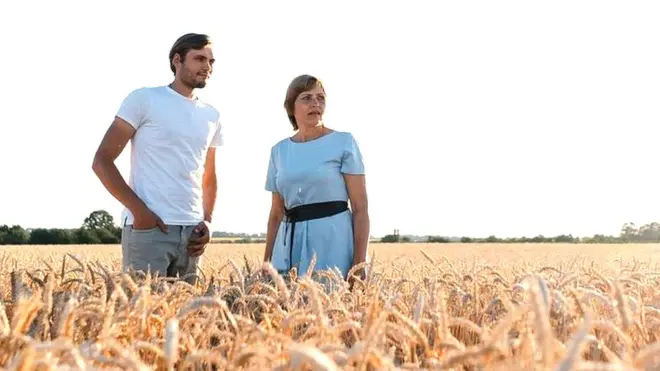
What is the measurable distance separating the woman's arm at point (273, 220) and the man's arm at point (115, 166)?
83 centimetres

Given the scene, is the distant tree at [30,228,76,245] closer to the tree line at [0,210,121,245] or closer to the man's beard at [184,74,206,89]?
the tree line at [0,210,121,245]

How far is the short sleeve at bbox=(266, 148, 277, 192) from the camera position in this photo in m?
5.86

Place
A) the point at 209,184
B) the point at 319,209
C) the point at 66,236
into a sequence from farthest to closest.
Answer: the point at 66,236
the point at 209,184
the point at 319,209

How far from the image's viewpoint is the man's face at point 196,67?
18.0ft

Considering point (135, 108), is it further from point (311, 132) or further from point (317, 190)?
point (317, 190)

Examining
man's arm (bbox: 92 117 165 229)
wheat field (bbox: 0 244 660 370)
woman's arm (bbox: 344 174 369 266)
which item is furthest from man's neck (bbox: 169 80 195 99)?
wheat field (bbox: 0 244 660 370)

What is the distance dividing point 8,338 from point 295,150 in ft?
11.9

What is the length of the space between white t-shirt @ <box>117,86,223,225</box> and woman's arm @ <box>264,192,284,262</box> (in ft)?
1.85

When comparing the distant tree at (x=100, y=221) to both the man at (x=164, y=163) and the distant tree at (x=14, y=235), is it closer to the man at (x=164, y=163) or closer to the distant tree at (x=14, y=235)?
the distant tree at (x=14, y=235)

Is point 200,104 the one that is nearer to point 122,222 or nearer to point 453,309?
point 122,222

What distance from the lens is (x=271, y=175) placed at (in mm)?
5887

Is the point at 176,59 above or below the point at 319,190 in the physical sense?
above

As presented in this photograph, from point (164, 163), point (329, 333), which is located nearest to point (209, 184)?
Answer: point (164, 163)

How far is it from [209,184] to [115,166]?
1041 millimetres
